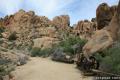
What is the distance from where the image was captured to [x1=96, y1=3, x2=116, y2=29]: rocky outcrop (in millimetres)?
23984

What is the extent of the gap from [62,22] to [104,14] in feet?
73.3

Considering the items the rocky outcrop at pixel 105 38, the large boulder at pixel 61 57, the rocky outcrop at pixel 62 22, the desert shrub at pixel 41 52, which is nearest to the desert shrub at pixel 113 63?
the rocky outcrop at pixel 105 38

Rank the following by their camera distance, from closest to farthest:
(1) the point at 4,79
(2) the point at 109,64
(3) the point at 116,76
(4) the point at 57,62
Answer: (3) the point at 116,76
(2) the point at 109,64
(1) the point at 4,79
(4) the point at 57,62

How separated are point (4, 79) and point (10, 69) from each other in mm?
2582

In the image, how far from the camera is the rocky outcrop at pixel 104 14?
78.7 ft

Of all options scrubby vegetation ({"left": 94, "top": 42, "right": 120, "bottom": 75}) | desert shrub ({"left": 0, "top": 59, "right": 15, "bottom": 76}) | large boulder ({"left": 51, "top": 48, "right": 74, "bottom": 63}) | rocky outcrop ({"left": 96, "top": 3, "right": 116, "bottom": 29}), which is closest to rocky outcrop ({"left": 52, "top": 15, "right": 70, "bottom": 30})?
rocky outcrop ({"left": 96, "top": 3, "right": 116, "bottom": 29})

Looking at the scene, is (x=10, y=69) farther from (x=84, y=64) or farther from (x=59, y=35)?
(x=59, y=35)

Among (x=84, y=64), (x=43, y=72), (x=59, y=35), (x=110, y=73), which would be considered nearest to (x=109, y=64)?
(x=110, y=73)

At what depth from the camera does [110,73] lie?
1452 cm

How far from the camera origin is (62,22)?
46.3 meters

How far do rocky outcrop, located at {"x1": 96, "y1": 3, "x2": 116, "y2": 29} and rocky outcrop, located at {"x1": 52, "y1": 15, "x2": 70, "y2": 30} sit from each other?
20824mm

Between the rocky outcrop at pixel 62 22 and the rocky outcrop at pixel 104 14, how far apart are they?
68.3 ft

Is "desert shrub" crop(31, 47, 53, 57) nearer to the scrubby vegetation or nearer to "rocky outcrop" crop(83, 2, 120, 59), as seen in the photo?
"rocky outcrop" crop(83, 2, 120, 59)

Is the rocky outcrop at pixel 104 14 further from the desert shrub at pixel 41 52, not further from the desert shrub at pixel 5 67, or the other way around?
the desert shrub at pixel 5 67
